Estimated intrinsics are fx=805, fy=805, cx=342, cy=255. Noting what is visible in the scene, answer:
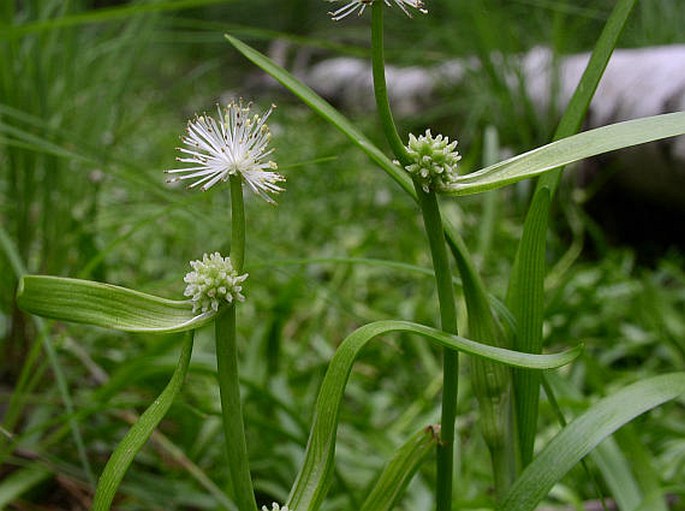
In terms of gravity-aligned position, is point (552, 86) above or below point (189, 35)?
above

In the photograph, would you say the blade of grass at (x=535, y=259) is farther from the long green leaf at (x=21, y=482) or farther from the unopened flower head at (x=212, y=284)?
the long green leaf at (x=21, y=482)

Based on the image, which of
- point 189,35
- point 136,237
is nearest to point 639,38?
point 136,237

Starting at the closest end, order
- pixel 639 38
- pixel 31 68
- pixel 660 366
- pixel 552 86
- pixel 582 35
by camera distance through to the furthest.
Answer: pixel 31 68 < pixel 660 366 < pixel 552 86 < pixel 639 38 < pixel 582 35

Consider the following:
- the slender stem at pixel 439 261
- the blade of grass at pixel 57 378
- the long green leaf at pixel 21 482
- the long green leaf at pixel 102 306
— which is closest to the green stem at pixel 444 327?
the slender stem at pixel 439 261

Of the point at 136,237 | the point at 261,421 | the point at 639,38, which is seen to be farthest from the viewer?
the point at 639,38

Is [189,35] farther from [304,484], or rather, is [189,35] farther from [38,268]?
[304,484]

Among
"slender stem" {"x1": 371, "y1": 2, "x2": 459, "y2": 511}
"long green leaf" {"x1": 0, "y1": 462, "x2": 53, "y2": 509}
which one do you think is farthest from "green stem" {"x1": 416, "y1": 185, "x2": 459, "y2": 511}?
"long green leaf" {"x1": 0, "y1": 462, "x2": 53, "y2": 509}

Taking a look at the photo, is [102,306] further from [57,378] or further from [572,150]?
[57,378]

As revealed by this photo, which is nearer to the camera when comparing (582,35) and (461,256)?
(461,256)
